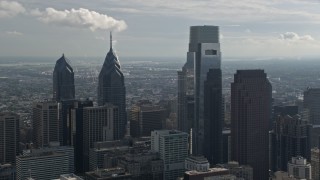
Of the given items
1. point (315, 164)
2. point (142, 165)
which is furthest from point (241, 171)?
point (142, 165)

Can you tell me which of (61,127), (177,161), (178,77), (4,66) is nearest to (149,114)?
(178,77)

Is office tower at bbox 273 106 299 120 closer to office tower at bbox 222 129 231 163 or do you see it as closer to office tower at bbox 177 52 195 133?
office tower at bbox 222 129 231 163

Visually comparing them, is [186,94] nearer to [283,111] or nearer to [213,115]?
[213,115]

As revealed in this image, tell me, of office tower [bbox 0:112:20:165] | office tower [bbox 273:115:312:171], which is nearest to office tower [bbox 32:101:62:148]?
office tower [bbox 0:112:20:165]

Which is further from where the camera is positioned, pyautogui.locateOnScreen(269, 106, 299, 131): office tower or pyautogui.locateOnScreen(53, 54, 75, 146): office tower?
pyautogui.locateOnScreen(269, 106, 299, 131): office tower

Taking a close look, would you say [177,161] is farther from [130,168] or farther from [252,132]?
[252,132]

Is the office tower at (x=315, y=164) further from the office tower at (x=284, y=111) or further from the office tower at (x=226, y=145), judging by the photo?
the office tower at (x=284, y=111)

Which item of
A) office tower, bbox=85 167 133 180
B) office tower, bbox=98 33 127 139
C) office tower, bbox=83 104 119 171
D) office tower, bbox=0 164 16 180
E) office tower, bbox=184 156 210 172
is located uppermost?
office tower, bbox=98 33 127 139

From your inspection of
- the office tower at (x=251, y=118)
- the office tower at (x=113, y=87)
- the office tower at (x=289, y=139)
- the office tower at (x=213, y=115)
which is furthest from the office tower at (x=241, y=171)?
the office tower at (x=113, y=87)
